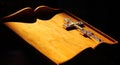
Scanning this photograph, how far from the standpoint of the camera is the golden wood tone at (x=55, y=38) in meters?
2.60

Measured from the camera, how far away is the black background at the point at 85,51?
8.23 feet

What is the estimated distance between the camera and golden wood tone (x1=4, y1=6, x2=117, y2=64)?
102 inches

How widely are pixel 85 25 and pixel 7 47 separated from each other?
112 centimetres

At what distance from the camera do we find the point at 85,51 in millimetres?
2383

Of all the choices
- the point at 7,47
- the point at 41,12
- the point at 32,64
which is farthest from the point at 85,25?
the point at 7,47

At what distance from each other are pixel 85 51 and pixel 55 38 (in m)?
0.59

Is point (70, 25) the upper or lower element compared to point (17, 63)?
upper

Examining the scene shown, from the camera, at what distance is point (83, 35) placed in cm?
304

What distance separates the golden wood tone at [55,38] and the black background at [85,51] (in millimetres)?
88

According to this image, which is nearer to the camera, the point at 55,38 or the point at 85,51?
the point at 85,51

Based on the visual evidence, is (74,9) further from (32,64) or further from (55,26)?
(32,64)

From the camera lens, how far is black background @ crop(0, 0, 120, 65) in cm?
251

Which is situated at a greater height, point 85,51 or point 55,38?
point 85,51

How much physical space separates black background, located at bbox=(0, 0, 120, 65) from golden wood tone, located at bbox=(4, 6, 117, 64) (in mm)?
88
